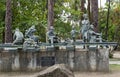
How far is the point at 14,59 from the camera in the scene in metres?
15.9

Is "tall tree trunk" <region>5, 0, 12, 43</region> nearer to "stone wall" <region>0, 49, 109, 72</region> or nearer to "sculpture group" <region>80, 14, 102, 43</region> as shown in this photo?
"stone wall" <region>0, 49, 109, 72</region>

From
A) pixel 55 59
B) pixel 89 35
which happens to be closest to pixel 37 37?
pixel 55 59

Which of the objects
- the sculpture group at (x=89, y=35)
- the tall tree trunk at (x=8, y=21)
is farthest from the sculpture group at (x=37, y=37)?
the tall tree trunk at (x=8, y=21)

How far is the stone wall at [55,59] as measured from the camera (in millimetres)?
15776

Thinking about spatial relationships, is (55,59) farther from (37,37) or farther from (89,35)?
(89,35)

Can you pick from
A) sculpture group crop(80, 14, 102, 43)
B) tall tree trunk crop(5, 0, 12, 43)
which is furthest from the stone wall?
tall tree trunk crop(5, 0, 12, 43)

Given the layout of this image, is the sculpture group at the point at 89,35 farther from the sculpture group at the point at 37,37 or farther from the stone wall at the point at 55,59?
the stone wall at the point at 55,59

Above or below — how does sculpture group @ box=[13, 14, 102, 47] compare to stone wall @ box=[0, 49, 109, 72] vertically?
above

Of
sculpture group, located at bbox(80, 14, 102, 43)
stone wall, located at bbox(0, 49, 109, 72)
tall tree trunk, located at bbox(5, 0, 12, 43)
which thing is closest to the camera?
stone wall, located at bbox(0, 49, 109, 72)

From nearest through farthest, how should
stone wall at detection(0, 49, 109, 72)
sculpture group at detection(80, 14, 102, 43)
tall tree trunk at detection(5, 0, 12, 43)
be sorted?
stone wall at detection(0, 49, 109, 72) < sculpture group at detection(80, 14, 102, 43) < tall tree trunk at detection(5, 0, 12, 43)

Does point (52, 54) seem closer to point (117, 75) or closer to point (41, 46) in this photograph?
point (41, 46)

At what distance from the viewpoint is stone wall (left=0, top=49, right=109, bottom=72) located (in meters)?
15.8

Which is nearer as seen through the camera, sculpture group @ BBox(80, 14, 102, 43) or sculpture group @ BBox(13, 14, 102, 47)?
sculpture group @ BBox(13, 14, 102, 47)

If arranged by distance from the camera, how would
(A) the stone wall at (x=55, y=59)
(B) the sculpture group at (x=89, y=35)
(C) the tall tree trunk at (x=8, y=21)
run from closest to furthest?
1. (A) the stone wall at (x=55, y=59)
2. (B) the sculpture group at (x=89, y=35)
3. (C) the tall tree trunk at (x=8, y=21)
